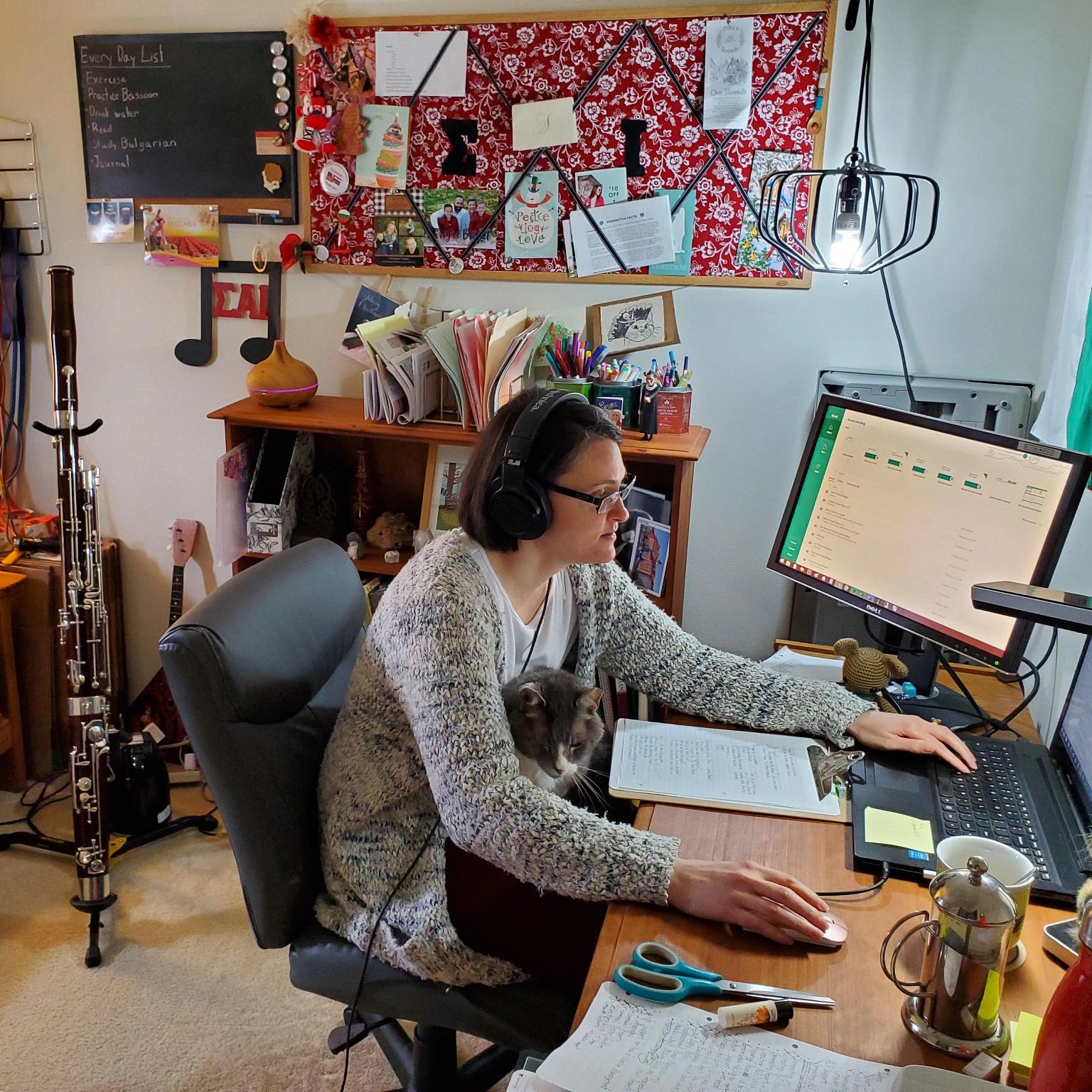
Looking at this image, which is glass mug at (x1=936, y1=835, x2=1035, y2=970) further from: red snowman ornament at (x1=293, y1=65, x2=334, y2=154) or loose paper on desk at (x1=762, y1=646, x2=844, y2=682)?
red snowman ornament at (x1=293, y1=65, x2=334, y2=154)

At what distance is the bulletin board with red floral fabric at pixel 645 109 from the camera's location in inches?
79.5

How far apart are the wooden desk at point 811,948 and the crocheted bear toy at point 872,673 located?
358 mm

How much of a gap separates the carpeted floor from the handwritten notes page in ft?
3.59

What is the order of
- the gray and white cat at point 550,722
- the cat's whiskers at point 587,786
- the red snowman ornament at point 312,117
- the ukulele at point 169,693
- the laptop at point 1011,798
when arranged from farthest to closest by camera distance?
the ukulele at point 169,693 → the red snowman ornament at point 312,117 → the cat's whiskers at point 587,786 → the gray and white cat at point 550,722 → the laptop at point 1011,798

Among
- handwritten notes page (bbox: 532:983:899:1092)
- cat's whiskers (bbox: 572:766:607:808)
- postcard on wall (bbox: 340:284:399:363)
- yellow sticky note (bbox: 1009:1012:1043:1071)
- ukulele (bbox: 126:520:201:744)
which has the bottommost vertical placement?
ukulele (bbox: 126:520:201:744)

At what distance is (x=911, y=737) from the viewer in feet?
4.28

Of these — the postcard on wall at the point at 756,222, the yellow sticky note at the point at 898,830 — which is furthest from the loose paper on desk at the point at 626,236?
the yellow sticky note at the point at 898,830

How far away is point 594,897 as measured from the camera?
1.05 m

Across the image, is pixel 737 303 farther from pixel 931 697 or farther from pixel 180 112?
pixel 180 112

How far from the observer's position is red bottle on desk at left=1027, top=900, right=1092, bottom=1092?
2.12ft

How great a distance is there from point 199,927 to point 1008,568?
5.87ft

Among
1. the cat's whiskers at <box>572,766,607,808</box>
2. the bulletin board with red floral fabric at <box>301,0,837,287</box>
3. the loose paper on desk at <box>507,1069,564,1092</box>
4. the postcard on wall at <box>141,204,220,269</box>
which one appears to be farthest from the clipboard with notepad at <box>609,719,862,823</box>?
the postcard on wall at <box>141,204,220,269</box>

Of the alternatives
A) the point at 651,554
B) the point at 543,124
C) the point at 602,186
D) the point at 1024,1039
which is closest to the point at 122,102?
the point at 543,124

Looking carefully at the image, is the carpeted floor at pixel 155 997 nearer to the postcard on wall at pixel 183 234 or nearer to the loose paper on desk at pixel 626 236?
the postcard on wall at pixel 183 234
